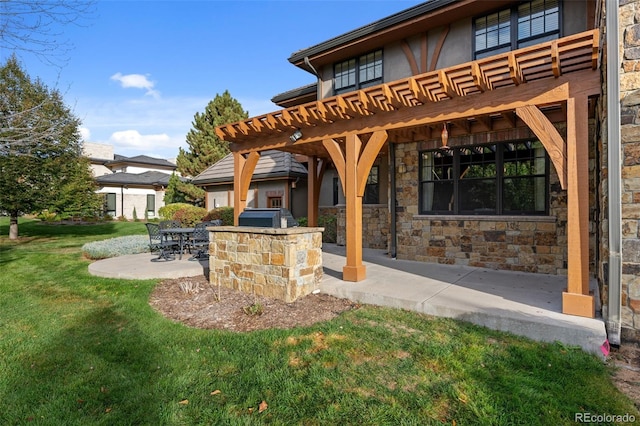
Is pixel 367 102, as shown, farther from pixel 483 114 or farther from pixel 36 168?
pixel 36 168

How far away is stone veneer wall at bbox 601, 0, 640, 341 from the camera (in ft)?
11.0

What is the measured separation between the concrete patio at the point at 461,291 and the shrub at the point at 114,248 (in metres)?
1.46

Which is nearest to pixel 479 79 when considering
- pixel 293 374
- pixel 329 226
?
pixel 293 374

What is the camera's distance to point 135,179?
25.2 metres

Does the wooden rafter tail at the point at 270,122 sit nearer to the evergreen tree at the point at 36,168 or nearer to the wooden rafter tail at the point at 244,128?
the wooden rafter tail at the point at 244,128

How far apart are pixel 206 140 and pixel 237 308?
21239mm

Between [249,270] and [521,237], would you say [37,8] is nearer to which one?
[249,270]

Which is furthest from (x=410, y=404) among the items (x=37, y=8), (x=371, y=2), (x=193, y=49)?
(x=193, y=49)

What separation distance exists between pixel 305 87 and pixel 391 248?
6.44 meters

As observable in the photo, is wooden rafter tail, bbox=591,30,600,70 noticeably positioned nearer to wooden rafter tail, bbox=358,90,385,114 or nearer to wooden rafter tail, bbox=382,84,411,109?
wooden rafter tail, bbox=382,84,411,109

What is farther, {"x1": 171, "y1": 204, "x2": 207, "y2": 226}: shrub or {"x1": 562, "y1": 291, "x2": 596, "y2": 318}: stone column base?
{"x1": 171, "y1": 204, "x2": 207, "y2": 226}: shrub

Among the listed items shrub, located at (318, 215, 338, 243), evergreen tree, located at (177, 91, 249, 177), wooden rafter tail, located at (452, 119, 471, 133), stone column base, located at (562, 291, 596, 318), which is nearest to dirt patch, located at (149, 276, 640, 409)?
stone column base, located at (562, 291, 596, 318)

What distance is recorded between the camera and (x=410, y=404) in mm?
2482

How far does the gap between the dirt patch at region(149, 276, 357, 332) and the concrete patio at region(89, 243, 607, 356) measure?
602mm
